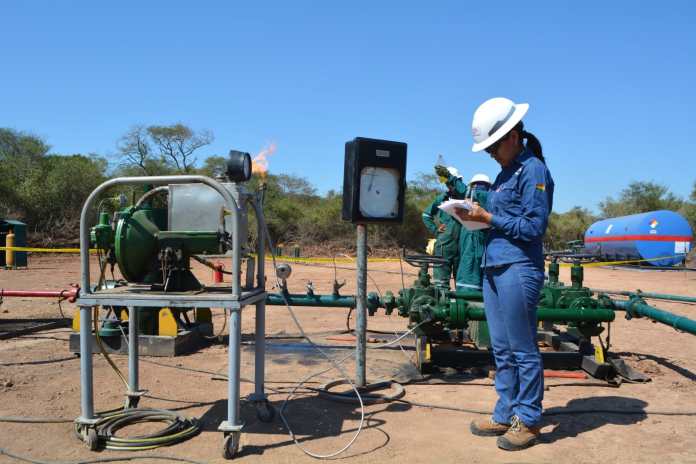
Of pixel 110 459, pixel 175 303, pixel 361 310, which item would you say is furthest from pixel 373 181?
pixel 110 459

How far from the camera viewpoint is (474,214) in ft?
10.1

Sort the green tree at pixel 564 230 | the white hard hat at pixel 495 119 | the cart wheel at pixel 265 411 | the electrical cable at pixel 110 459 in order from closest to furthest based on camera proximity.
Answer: the electrical cable at pixel 110 459 → the white hard hat at pixel 495 119 → the cart wheel at pixel 265 411 → the green tree at pixel 564 230

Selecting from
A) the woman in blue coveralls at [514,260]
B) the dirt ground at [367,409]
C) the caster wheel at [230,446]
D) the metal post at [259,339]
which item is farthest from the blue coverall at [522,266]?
the caster wheel at [230,446]

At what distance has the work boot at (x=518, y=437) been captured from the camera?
122 inches

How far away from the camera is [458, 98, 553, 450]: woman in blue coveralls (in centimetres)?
309

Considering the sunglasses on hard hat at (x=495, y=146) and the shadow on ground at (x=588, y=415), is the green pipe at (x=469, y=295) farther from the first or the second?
the sunglasses on hard hat at (x=495, y=146)

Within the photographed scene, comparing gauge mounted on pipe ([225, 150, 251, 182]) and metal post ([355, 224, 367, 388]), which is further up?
gauge mounted on pipe ([225, 150, 251, 182])

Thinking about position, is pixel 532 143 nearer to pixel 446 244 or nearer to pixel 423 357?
pixel 423 357

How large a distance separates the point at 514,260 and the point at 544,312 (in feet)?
5.31

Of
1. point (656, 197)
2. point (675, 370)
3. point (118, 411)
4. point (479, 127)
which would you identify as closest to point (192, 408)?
point (118, 411)

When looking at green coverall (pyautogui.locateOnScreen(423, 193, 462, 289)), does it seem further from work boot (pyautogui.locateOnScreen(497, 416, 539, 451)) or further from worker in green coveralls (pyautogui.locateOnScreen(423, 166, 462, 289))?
work boot (pyautogui.locateOnScreen(497, 416, 539, 451))

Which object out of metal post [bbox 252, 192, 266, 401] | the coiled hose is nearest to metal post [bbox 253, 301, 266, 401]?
Answer: metal post [bbox 252, 192, 266, 401]

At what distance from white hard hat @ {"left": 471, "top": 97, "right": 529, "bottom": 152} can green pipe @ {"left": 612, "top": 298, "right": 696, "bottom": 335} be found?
2233 millimetres

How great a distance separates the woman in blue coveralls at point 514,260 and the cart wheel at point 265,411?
1390 mm
